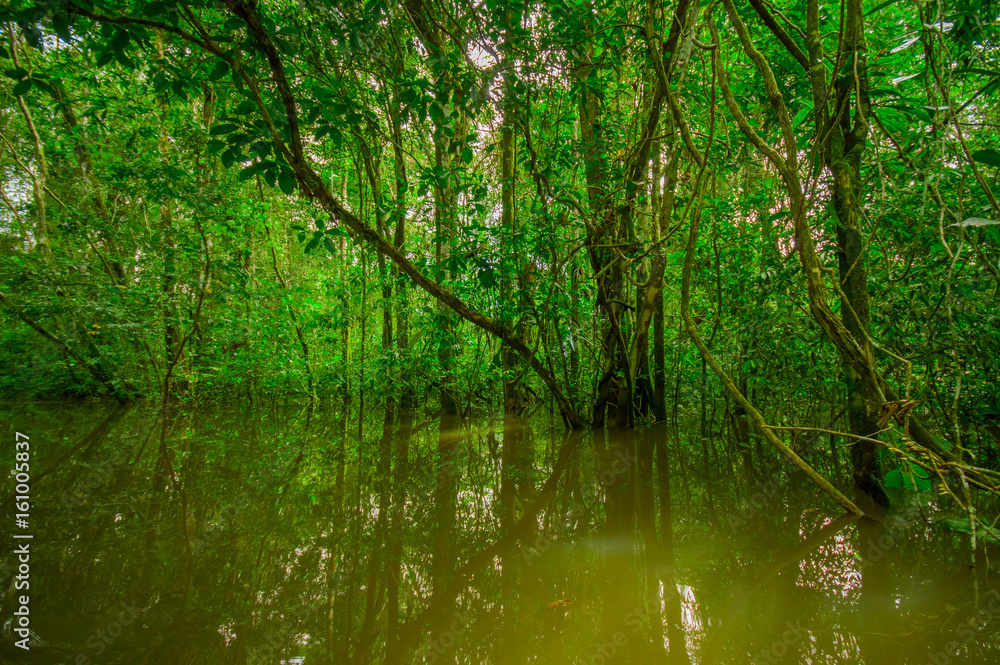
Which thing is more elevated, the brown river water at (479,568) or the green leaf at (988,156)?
the green leaf at (988,156)

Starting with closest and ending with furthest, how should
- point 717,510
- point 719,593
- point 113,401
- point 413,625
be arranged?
point 413,625 < point 719,593 < point 717,510 < point 113,401

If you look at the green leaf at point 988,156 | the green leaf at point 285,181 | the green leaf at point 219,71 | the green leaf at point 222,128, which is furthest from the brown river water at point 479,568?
the green leaf at point 219,71

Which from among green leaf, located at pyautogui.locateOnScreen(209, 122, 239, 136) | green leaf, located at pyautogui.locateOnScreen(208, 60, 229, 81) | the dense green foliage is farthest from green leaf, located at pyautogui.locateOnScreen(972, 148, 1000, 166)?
green leaf, located at pyautogui.locateOnScreen(208, 60, 229, 81)

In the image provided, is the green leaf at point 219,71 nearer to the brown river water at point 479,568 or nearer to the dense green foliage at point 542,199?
the dense green foliage at point 542,199

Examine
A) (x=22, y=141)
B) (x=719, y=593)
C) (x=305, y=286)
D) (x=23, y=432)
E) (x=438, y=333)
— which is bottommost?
(x=719, y=593)

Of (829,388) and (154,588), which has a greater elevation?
(829,388)

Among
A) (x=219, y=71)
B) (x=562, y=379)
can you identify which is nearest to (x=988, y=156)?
(x=219, y=71)

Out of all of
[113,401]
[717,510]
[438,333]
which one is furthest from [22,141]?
[717,510]

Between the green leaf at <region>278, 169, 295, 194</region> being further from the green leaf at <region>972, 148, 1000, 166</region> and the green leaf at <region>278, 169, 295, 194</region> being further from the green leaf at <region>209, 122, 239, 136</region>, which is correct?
the green leaf at <region>972, 148, 1000, 166</region>

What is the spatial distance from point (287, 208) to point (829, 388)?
954 centimetres

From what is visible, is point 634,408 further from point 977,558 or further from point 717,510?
point 977,558

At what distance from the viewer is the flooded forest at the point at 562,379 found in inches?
75.5

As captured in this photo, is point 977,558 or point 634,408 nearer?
point 977,558

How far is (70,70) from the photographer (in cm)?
457
